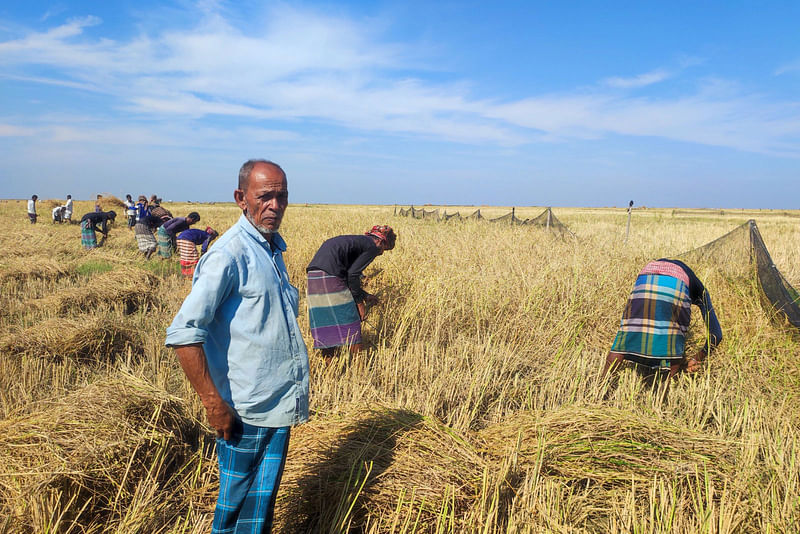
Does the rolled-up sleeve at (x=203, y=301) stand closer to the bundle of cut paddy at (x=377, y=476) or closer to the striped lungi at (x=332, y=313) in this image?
the bundle of cut paddy at (x=377, y=476)

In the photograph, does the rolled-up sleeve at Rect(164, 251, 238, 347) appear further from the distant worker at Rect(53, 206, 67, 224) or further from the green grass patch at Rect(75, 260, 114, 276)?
the distant worker at Rect(53, 206, 67, 224)

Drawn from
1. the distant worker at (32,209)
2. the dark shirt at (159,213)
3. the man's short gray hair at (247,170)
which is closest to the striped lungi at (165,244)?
the dark shirt at (159,213)

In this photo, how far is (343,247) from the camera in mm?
3943

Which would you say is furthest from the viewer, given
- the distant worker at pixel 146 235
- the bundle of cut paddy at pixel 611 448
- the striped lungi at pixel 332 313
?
the distant worker at pixel 146 235

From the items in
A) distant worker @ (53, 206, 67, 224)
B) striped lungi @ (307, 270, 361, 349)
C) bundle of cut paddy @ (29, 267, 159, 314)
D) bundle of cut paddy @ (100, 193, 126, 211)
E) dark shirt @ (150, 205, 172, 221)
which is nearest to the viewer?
striped lungi @ (307, 270, 361, 349)

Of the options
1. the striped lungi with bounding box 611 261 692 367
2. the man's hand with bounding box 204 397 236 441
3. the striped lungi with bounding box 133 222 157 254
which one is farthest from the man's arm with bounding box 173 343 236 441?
the striped lungi with bounding box 133 222 157 254

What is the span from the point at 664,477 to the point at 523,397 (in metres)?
1.26

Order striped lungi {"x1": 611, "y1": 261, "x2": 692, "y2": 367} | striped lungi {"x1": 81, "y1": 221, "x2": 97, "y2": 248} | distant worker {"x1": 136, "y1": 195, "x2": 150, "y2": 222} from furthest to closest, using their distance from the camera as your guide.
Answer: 1. striped lungi {"x1": 81, "y1": 221, "x2": 97, "y2": 248}
2. distant worker {"x1": 136, "y1": 195, "x2": 150, "y2": 222}
3. striped lungi {"x1": 611, "y1": 261, "x2": 692, "y2": 367}

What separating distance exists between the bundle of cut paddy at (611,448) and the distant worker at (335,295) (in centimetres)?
173

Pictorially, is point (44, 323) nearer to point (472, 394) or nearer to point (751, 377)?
point (472, 394)

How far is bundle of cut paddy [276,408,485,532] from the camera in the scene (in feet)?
6.57

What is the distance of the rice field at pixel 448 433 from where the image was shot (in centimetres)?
196

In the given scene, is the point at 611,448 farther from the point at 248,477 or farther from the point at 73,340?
the point at 73,340

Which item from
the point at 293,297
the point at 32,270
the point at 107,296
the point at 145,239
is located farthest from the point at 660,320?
the point at 145,239
